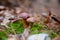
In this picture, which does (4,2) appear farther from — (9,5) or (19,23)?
(19,23)

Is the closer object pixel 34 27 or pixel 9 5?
pixel 34 27

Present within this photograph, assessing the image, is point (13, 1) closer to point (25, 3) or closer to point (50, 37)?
point (25, 3)

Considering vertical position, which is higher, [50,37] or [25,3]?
[25,3]

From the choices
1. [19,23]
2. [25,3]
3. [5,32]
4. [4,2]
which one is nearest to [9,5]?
[4,2]

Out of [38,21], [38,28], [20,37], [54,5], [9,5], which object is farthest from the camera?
[54,5]

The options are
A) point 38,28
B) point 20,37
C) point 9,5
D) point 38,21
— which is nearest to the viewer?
point 20,37

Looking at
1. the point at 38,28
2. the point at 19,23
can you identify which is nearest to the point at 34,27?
the point at 38,28

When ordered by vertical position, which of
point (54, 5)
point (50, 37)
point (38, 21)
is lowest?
point (50, 37)

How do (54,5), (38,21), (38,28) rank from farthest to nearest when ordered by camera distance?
(54,5) < (38,21) < (38,28)

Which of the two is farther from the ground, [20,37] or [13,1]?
[13,1]
